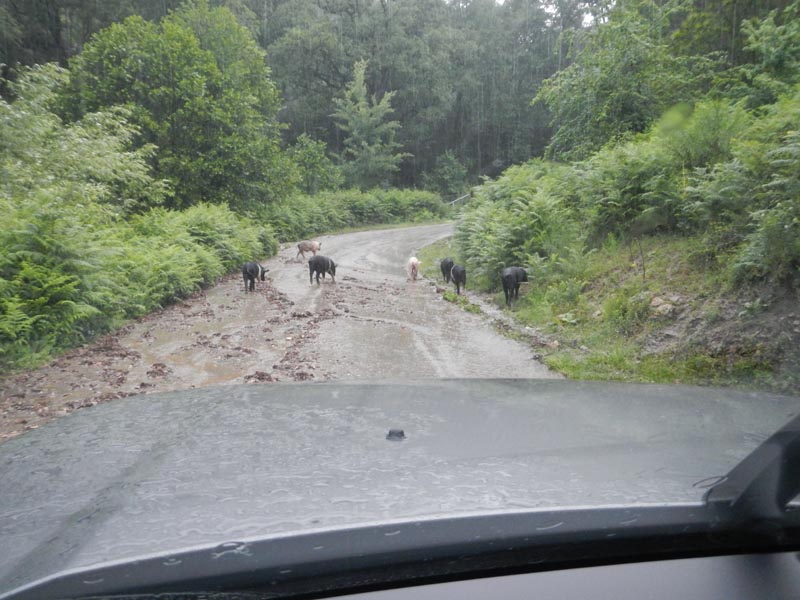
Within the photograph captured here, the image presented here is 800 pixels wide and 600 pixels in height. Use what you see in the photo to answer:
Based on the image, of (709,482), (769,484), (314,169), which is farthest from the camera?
(314,169)

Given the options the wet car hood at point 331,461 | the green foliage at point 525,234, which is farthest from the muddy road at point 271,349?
the wet car hood at point 331,461

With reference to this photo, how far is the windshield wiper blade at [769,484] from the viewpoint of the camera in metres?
1.49

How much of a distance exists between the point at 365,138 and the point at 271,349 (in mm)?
47679

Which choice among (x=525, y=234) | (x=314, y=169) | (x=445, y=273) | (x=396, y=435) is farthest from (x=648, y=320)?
(x=314, y=169)

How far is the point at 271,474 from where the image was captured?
6.75 feet

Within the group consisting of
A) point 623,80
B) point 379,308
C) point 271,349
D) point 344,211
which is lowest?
point 271,349

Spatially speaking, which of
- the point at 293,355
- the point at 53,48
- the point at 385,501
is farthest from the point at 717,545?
the point at 53,48

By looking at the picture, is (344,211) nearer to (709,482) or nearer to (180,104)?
(180,104)

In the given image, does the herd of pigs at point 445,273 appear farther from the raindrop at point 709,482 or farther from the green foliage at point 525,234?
the raindrop at point 709,482

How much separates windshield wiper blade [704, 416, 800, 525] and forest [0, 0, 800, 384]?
696 centimetres

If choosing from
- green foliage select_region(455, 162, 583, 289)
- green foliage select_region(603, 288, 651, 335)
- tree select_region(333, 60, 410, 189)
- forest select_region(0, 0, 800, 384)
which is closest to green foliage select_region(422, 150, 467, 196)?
tree select_region(333, 60, 410, 189)

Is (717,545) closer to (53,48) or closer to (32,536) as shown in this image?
(32,536)

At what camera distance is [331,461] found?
7.19ft

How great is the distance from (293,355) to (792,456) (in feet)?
27.4
